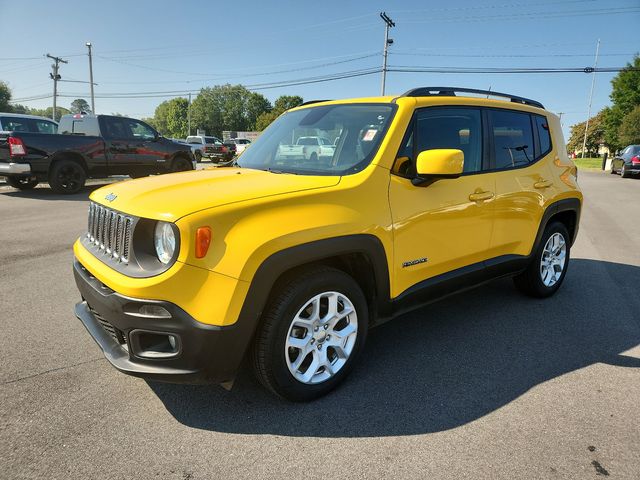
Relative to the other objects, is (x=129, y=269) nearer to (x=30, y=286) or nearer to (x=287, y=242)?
(x=287, y=242)

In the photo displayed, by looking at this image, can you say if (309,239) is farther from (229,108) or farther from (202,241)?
(229,108)

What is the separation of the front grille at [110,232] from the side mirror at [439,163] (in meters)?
1.75

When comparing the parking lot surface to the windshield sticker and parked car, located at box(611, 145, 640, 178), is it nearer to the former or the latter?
the windshield sticker

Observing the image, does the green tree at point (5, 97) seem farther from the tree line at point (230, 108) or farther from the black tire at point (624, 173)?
the black tire at point (624, 173)

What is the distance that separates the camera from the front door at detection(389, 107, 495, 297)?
2.96 meters

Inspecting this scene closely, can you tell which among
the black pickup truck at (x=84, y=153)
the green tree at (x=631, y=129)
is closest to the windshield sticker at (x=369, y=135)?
the black pickup truck at (x=84, y=153)

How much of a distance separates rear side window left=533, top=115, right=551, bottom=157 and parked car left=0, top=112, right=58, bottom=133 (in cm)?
1271

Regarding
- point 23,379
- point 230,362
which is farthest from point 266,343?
point 23,379

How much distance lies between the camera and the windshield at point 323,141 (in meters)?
3.01

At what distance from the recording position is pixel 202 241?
7.22 feet

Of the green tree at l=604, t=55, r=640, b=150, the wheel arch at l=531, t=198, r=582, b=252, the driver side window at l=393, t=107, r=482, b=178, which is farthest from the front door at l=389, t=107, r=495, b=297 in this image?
the green tree at l=604, t=55, r=640, b=150

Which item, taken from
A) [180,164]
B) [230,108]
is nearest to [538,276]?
[180,164]

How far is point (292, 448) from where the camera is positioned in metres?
2.36

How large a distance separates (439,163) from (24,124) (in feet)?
43.7
